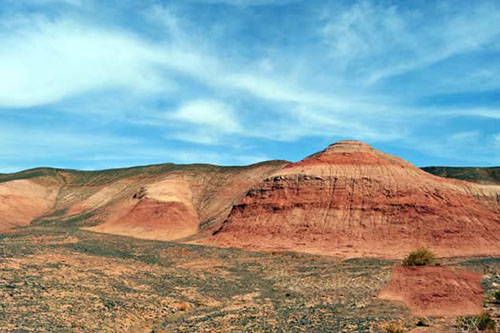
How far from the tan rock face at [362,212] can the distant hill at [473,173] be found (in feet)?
120

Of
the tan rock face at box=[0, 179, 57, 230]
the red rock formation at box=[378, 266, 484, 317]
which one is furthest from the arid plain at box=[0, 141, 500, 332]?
the tan rock face at box=[0, 179, 57, 230]

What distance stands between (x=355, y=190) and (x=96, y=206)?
162 feet

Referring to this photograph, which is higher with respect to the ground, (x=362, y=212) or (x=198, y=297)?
(x=362, y=212)

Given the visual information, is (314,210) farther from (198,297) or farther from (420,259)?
(198,297)

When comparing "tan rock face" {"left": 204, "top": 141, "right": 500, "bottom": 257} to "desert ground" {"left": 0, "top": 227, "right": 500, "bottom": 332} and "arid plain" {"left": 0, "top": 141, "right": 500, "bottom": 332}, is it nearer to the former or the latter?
"arid plain" {"left": 0, "top": 141, "right": 500, "bottom": 332}

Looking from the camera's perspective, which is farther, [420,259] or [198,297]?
[420,259]

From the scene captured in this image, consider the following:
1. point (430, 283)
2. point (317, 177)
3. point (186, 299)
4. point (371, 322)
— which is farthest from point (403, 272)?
point (317, 177)

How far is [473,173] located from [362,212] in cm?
5429

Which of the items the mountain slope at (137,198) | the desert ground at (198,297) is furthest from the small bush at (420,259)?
the mountain slope at (137,198)

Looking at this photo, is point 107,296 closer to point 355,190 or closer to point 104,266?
point 104,266

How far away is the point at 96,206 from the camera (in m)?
80.6

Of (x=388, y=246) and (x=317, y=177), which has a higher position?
(x=317, y=177)

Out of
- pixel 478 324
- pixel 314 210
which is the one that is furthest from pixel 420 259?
pixel 314 210

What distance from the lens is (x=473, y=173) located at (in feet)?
304
